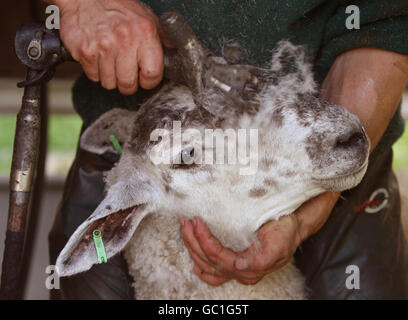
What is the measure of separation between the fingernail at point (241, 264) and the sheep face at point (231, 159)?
123mm

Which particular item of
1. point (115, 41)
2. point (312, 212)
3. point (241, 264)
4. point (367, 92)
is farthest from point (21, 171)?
point (367, 92)

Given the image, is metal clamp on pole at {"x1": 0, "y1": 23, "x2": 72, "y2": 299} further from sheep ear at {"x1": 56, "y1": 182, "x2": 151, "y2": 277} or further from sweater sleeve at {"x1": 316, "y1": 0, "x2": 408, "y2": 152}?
sweater sleeve at {"x1": 316, "y1": 0, "x2": 408, "y2": 152}

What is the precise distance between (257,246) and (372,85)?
0.78 meters

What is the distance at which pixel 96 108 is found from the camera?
2475 millimetres

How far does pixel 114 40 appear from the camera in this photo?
178 cm

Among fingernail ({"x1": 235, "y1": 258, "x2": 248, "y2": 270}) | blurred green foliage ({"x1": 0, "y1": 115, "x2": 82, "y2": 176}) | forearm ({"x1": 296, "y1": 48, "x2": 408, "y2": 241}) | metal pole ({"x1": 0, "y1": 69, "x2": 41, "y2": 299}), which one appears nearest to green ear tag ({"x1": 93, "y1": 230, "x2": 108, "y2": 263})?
metal pole ({"x1": 0, "y1": 69, "x2": 41, "y2": 299})

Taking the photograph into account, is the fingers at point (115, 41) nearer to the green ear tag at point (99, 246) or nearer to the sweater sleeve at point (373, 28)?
the green ear tag at point (99, 246)

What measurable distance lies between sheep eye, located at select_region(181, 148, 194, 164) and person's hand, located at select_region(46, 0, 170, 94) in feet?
0.88

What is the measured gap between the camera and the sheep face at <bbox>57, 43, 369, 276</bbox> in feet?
5.90

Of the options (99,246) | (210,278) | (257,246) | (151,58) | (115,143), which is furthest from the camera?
(115,143)

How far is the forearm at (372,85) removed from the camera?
2.10m

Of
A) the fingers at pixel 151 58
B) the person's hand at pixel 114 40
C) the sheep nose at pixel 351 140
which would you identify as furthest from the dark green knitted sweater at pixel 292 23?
the sheep nose at pixel 351 140

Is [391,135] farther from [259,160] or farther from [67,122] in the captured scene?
[67,122]

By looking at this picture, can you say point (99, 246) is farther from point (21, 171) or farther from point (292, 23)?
point (292, 23)
